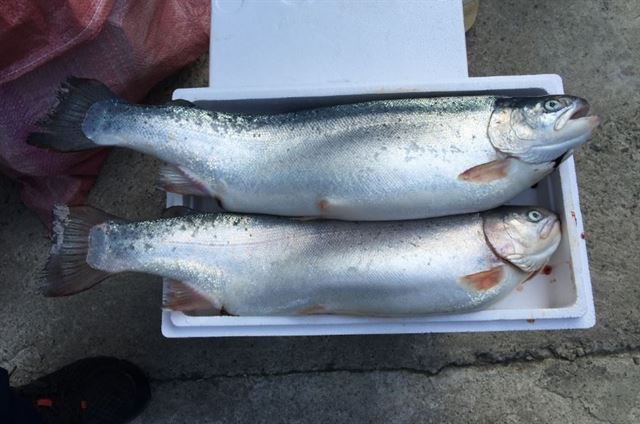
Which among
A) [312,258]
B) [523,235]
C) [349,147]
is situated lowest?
[312,258]

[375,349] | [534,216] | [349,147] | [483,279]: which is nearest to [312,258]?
[349,147]

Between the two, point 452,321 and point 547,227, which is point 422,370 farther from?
point 547,227

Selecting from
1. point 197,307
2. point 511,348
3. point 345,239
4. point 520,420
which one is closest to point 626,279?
point 511,348

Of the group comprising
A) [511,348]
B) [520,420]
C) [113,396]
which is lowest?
[113,396]

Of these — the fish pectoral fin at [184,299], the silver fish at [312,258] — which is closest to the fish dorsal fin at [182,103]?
the silver fish at [312,258]

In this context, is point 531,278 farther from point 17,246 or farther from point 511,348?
point 17,246

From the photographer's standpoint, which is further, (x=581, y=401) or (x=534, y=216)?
(x=581, y=401)

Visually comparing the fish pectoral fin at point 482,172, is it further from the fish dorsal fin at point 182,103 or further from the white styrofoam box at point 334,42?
the fish dorsal fin at point 182,103
